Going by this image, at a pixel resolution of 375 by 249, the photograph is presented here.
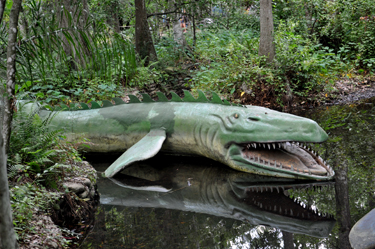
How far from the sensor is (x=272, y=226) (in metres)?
3.60

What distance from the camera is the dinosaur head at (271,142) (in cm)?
473

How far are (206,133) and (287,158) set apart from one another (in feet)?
4.05

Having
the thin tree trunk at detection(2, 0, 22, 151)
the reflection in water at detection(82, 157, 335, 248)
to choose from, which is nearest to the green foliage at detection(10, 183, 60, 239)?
the thin tree trunk at detection(2, 0, 22, 151)

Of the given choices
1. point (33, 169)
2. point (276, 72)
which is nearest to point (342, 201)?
point (33, 169)

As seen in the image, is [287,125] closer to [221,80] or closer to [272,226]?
[272,226]

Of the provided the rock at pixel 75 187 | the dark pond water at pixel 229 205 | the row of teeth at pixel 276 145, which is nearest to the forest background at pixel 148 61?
the rock at pixel 75 187

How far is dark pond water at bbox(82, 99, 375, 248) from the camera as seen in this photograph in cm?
342

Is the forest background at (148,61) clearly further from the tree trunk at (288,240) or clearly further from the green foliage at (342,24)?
the tree trunk at (288,240)

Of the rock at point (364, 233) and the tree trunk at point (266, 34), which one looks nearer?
the rock at point (364, 233)

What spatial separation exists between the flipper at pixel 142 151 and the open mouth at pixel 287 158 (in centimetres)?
125

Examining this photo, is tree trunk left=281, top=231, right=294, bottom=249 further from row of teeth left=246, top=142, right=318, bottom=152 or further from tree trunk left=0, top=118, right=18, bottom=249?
tree trunk left=0, top=118, right=18, bottom=249

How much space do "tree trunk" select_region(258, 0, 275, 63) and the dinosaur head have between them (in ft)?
14.8

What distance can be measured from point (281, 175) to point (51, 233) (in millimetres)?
2891

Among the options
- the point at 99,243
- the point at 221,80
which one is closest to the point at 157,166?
the point at 99,243
